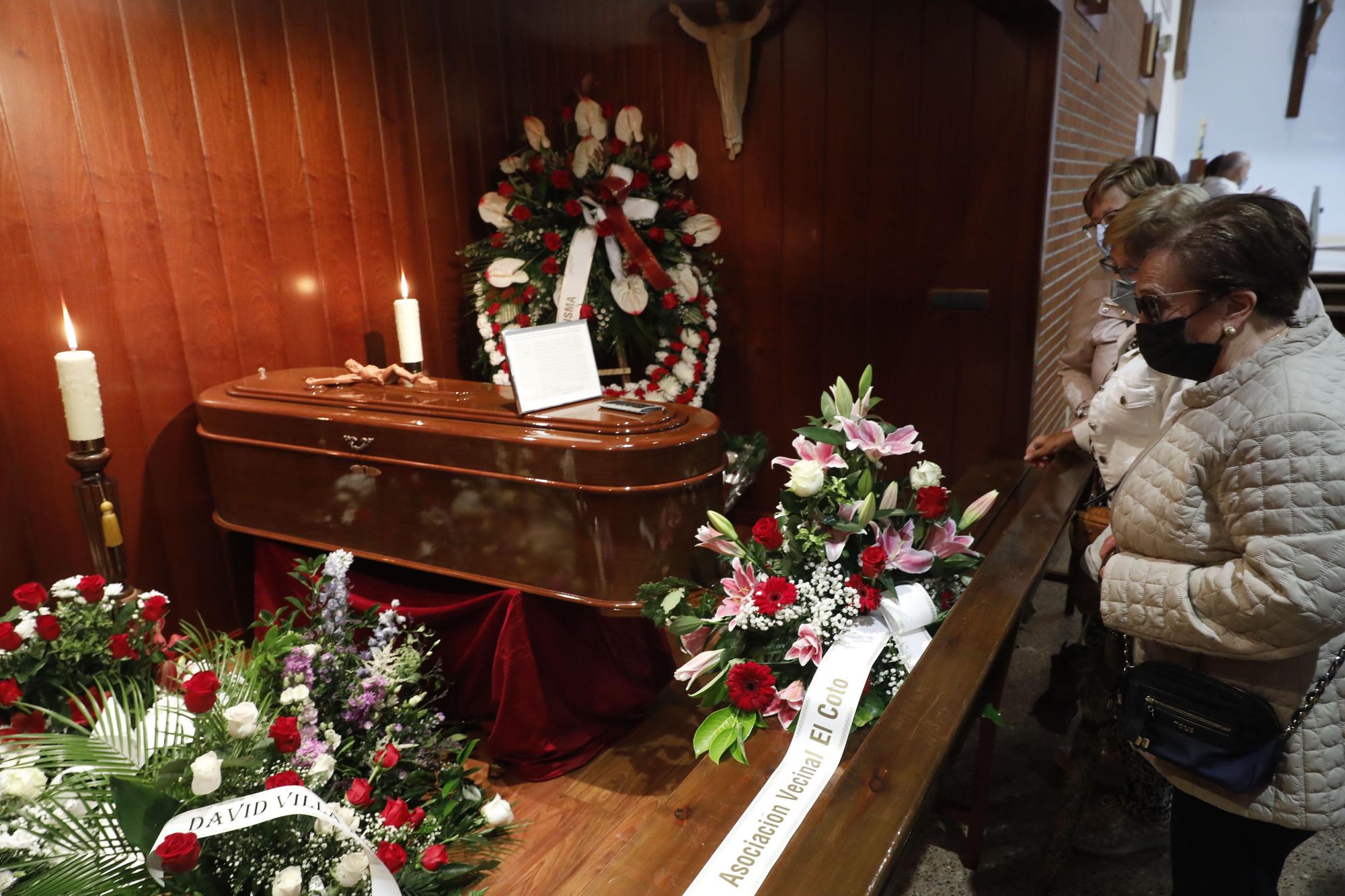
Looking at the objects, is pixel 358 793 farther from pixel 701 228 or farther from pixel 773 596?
pixel 701 228

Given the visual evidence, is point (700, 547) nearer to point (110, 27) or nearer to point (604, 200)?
point (604, 200)

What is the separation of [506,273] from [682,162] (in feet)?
2.67

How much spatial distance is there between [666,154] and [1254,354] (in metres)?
2.60

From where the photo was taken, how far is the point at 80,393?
2.03m

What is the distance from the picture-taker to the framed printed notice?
2.14 meters

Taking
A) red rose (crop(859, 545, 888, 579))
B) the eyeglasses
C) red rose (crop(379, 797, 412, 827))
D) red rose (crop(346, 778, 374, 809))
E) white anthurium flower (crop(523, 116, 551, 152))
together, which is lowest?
red rose (crop(379, 797, 412, 827))

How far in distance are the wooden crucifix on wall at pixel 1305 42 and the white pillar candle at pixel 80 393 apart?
32.7ft

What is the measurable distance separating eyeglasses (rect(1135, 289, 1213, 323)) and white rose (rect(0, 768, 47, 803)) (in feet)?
5.63

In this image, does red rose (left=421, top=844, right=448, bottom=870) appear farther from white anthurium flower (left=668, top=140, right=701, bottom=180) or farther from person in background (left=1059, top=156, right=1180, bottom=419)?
white anthurium flower (left=668, top=140, right=701, bottom=180)

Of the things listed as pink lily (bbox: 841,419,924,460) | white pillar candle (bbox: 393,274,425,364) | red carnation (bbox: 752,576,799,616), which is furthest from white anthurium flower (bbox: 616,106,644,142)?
red carnation (bbox: 752,576,799,616)

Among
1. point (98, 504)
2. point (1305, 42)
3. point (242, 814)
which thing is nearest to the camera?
point (242, 814)

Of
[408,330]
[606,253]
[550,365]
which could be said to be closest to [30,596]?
[550,365]

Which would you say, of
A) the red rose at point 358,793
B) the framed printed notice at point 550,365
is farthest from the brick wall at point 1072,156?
the red rose at point 358,793

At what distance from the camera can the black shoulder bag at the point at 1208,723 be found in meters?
1.26
